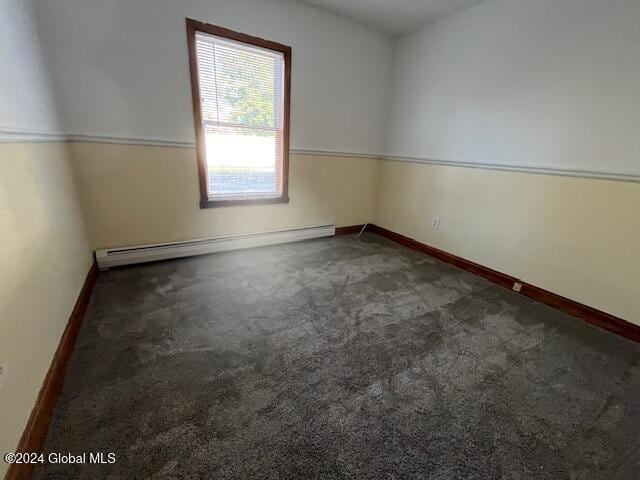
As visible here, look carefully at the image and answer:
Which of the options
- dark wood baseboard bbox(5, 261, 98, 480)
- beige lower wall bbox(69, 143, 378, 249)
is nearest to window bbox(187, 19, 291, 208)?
beige lower wall bbox(69, 143, 378, 249)

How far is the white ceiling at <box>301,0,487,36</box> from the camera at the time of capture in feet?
8.20

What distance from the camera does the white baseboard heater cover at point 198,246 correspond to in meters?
2.37

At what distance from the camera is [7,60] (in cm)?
130

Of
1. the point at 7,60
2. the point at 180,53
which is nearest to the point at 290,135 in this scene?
the point at 180,53

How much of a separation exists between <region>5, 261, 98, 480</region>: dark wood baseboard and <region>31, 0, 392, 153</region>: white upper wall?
1.45m

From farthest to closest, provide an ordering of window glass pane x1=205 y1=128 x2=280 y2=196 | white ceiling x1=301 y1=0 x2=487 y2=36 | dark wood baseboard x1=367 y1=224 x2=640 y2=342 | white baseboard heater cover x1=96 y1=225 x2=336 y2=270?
window glass pane x1=205 y1=128 x2=280 y2=196 → white ceiling x1=301 y1=0 x2=487 y2=36 → white baseboard heater cover x1=96 y1=225 x2=336 y2=270 → dark wood baseboard x1=367 y1=224 x2=640 y2=342

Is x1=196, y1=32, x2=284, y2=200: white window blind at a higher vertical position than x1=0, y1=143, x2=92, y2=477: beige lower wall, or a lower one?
higher

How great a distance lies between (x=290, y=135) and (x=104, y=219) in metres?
1.83

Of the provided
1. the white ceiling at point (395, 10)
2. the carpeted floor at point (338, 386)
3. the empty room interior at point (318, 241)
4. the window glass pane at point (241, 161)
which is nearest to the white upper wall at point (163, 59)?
the empty room interior at point (318, 241)

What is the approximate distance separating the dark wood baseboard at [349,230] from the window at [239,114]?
0.93m

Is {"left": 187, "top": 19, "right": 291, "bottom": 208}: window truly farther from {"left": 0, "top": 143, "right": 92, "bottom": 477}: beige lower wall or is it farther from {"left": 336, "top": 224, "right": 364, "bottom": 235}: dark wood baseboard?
{"left": 0, "top": 143, "right": 92, "bottom": 477}: beige lower wall

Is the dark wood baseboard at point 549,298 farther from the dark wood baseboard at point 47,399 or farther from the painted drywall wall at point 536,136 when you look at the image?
the dark wood baseboard at point 47,399

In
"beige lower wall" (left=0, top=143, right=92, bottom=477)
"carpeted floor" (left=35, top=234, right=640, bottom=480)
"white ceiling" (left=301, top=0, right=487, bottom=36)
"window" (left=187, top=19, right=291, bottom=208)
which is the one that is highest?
"white ceiling" (left=301, top=0, right=487, bottom=36)

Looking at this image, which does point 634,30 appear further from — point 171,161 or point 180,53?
point 171,161
